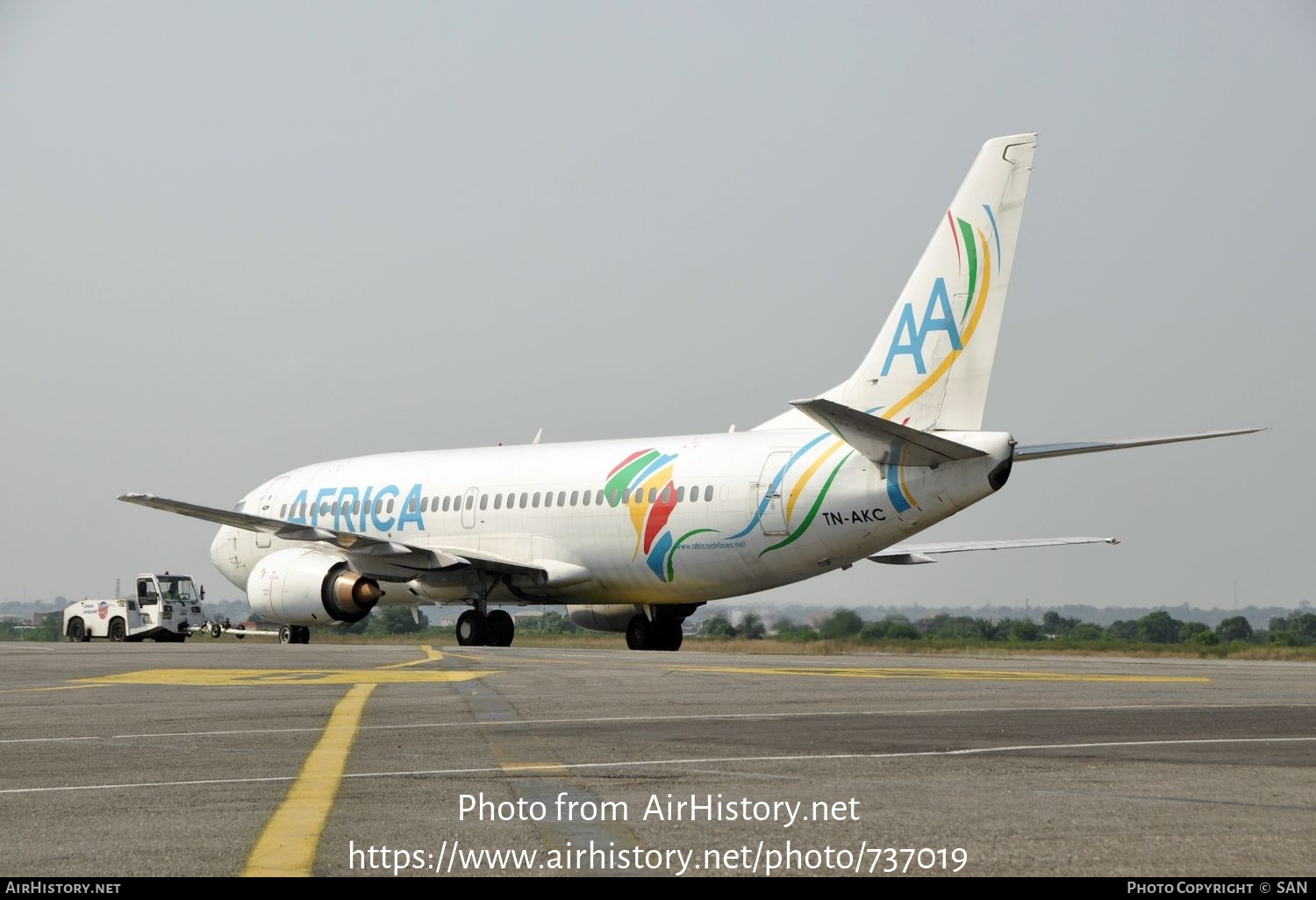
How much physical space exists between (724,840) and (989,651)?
29789 millimetres

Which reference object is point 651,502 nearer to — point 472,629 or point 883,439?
point 472,629

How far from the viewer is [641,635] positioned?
36219mm

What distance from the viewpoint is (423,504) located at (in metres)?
37.0

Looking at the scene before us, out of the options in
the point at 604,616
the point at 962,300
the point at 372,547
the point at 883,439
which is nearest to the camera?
the point at 883,439

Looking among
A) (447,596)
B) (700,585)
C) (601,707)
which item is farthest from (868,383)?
(601,707)

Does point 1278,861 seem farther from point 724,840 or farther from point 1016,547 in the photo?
point 1016,547

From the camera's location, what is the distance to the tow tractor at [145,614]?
4909cm

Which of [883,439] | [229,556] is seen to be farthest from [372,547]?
[883,439]

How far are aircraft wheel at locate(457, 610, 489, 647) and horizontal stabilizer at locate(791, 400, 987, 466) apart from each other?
11.0 metres

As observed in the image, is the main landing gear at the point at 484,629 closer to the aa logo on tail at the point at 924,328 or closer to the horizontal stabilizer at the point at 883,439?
the horizontal stabilizer at the point at 883,439

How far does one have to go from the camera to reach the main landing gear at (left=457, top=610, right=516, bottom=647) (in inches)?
1375

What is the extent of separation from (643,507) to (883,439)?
22.7 feet

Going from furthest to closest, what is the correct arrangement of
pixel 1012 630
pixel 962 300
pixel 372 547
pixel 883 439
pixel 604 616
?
pixel 1012 630
pixel 604 616
pixel 372 547
pixel 962 300
pixel 883 439
